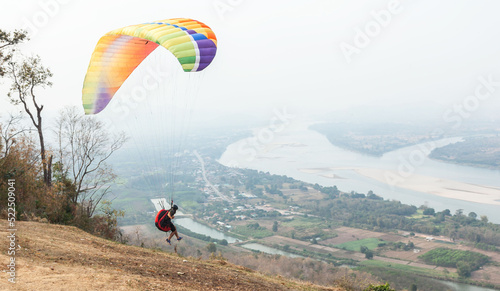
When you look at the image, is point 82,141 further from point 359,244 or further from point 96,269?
point 359,244

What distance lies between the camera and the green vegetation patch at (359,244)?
30.2m

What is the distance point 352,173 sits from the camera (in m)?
59.8

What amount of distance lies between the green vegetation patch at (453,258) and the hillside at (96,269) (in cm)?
2108

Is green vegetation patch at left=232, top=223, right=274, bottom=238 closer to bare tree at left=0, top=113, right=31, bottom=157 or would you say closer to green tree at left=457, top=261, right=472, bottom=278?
green tree at left=457, top=261, right=472, bottom=278

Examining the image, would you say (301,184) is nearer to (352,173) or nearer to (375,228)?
(352,173)

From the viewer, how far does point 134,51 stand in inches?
367

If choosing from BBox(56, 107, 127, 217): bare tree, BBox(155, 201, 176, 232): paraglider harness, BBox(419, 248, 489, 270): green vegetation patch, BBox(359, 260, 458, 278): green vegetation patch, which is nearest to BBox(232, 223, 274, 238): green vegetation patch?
BBox(359, 260, 458, 278): green vegetation patch

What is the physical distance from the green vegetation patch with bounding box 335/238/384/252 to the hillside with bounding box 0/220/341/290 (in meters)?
23.4

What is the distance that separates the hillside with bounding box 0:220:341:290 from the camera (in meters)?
5.07

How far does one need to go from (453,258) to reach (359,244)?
7.57 metres

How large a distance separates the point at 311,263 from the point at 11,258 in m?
20.5

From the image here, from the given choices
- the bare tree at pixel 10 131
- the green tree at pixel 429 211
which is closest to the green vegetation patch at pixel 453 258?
the green tree at pixel 429 211

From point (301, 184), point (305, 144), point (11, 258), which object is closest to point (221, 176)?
point (301, 184)

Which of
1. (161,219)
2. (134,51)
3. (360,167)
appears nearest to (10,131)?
(134,51)
